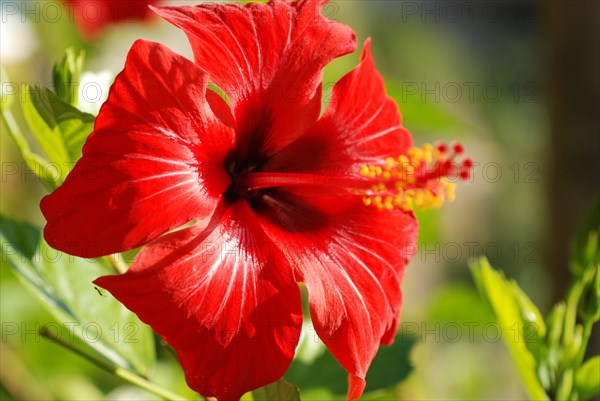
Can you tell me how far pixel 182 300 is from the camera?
66 centimetres

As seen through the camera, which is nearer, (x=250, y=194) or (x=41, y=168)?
(x=41, y=168)

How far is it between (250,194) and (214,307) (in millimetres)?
226

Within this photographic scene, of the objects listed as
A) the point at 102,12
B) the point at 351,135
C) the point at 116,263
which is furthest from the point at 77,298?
the point at 102,12

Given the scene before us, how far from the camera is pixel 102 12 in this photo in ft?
4.97

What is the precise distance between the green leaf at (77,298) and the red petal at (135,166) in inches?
9.0

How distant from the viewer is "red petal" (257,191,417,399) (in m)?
0.75

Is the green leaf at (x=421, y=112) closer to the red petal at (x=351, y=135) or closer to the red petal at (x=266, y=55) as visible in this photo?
the red petal at (x=351, y=135)

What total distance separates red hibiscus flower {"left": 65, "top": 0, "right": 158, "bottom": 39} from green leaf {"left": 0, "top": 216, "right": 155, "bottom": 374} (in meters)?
0.70

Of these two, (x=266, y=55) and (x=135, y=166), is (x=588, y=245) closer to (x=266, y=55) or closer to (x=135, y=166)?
(x=266, y=55)

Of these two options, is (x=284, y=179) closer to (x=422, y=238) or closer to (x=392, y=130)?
(x=392, y=130)

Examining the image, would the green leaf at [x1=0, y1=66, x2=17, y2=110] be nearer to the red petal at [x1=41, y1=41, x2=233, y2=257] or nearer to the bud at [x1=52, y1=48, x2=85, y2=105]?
the bud at [x1=52, y1=48, x2=85, y2=105]

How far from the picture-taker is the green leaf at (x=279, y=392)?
0.75 meters

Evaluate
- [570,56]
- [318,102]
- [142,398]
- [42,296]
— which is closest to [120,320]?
[42,296]

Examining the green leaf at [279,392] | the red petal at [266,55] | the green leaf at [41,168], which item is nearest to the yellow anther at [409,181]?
the red petal at [266,55]
